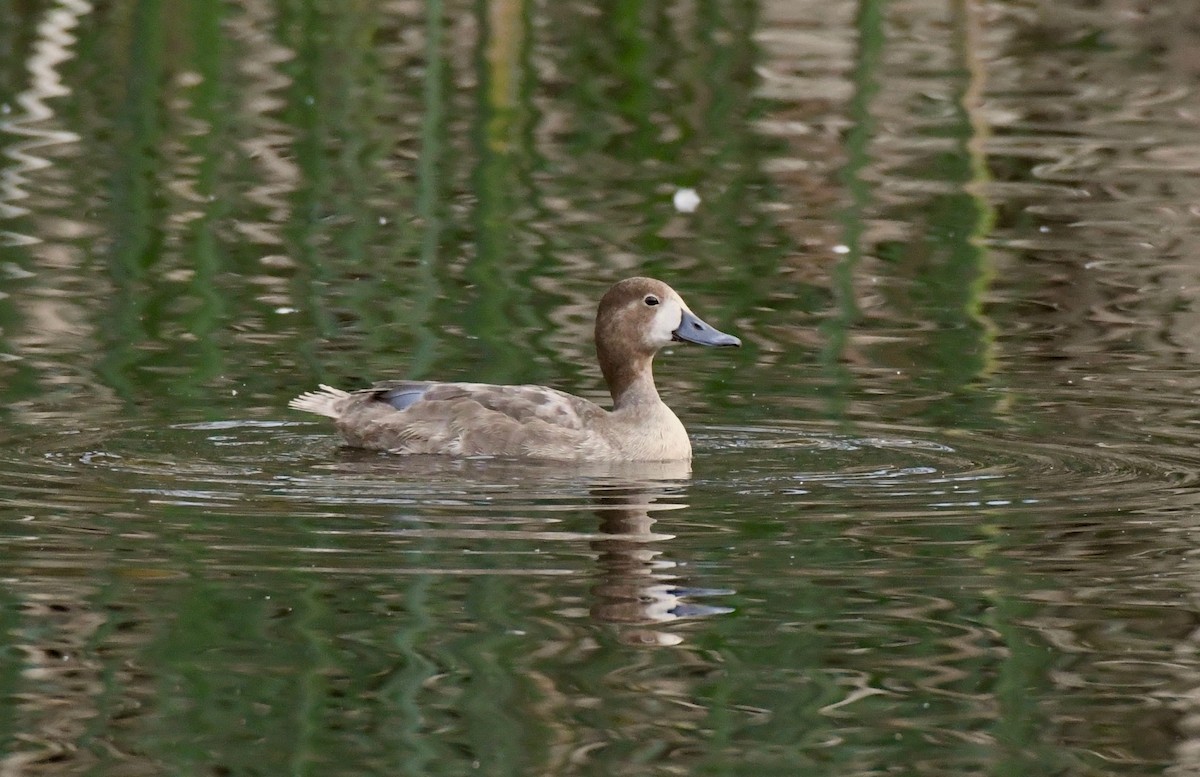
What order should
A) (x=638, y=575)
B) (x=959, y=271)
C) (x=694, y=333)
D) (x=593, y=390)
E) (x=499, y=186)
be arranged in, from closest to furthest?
(x=638, y=575), (x=694, y=333), (x=593, y=390), (x=959, y=271), (x=499, y=186)

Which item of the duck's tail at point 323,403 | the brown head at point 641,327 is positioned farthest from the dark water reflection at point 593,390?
the brown head at point 641,327

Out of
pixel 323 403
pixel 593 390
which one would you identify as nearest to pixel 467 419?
pixel 323 403

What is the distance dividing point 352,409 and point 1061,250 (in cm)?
539

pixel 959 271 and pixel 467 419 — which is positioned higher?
pixel 959 271

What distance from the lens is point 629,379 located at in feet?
32.0

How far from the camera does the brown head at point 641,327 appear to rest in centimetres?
971

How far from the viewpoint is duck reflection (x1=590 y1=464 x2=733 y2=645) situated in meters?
6.79

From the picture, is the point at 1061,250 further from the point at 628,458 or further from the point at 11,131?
the point at 11,131

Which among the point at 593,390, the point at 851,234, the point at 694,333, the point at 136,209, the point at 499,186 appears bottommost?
the point at 593,390

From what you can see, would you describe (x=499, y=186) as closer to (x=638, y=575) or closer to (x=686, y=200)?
(x=686, y=200)

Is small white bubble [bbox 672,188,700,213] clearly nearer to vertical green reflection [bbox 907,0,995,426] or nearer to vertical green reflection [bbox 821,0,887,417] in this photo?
vertical green reflection [bbox 821,0,887,417]

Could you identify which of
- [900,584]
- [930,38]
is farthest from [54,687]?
[930,38]

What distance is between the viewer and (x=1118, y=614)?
273 inches

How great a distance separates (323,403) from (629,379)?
1207 millimetres
